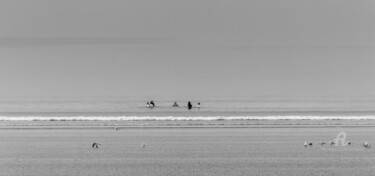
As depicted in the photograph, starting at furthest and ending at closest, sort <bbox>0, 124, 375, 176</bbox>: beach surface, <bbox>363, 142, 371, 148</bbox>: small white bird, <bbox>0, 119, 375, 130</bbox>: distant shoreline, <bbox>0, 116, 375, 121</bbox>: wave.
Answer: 1. <bbox>0, 116, 375, 121</bbox>: wave
2. <bbox>0, 119, 375, 130</bbox>: distant shoreline
3. <bbox>363, 142, 371, 148</bbox>: small white bird
4. <bbox>0, 124, 375, 176</bbox>: beach surface

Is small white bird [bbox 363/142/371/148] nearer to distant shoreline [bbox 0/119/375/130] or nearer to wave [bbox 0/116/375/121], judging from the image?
distant shoreline [bbox 0/119/375/130]

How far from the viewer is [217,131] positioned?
88.1 ft

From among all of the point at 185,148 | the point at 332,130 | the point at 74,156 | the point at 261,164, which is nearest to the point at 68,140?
the point at 74,156

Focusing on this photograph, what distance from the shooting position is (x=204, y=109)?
38.2 metres

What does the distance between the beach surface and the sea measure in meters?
5.01

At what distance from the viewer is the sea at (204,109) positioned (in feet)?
110

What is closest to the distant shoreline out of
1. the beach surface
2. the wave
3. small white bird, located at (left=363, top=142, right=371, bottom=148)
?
the beach surface

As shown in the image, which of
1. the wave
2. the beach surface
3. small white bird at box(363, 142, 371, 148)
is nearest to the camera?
the beach surface

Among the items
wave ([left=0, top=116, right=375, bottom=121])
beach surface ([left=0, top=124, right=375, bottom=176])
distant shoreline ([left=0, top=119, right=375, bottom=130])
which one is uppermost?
wave ([left=0, top=116, right=375, bottom=121])

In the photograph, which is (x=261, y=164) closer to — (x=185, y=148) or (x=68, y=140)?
(x=185, y=148)

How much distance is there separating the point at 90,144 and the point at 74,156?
7.95 feet

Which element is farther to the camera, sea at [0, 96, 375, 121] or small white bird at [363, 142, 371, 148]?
sea at [0, 96, 375, 121]

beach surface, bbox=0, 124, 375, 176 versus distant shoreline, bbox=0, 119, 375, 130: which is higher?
distant shoreline, bbox=0, 119, 375, 130

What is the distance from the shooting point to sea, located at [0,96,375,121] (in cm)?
3359
